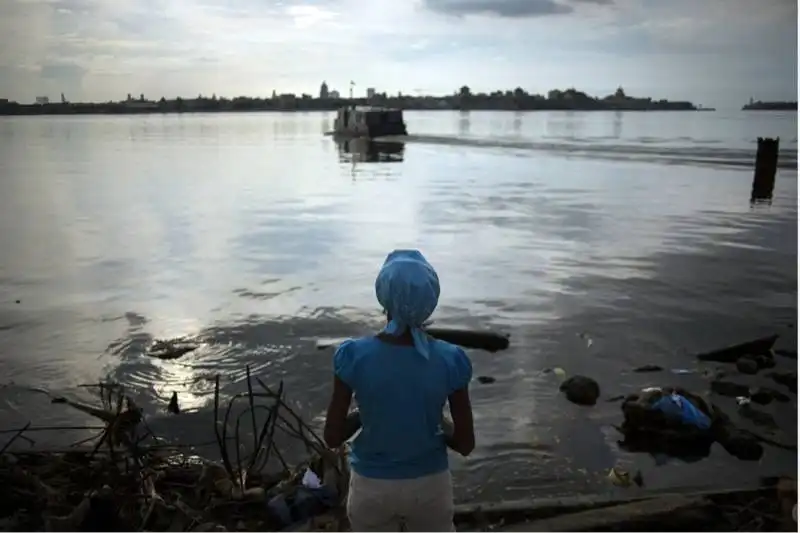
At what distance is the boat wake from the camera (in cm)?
2208

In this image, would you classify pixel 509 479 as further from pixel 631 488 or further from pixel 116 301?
pixel 116 301

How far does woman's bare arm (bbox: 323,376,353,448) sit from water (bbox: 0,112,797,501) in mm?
1786

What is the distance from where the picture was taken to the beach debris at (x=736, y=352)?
5.52 metres

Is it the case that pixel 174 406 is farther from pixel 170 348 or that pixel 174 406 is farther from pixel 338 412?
pixel 338 412

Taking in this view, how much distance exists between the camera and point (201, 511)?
10.2 feet

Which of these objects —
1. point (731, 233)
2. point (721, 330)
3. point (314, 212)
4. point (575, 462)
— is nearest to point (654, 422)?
point (575, 462)

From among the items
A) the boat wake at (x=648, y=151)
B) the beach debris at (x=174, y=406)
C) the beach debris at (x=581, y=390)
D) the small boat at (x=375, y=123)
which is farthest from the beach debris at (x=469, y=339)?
the small boat at (x=375, y=123)

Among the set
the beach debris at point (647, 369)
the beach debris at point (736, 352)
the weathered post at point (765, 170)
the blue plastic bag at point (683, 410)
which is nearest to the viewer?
the blue plastic bag at point (683, 410)

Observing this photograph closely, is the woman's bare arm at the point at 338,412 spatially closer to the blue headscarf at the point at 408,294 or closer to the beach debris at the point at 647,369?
the blue headscarf at the point at 408,294

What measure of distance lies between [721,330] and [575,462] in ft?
9.39

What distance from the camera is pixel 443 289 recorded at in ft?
24.8

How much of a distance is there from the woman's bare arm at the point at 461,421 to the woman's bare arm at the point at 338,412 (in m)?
0.26

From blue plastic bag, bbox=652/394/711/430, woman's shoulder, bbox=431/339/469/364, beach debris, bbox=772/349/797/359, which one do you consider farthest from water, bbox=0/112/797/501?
woman's shoulder, bbox=431/339/469/364

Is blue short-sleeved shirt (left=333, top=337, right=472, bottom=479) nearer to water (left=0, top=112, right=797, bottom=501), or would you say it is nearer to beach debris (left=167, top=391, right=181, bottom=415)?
water (left=0, top=112, right=797, bottom=501)
